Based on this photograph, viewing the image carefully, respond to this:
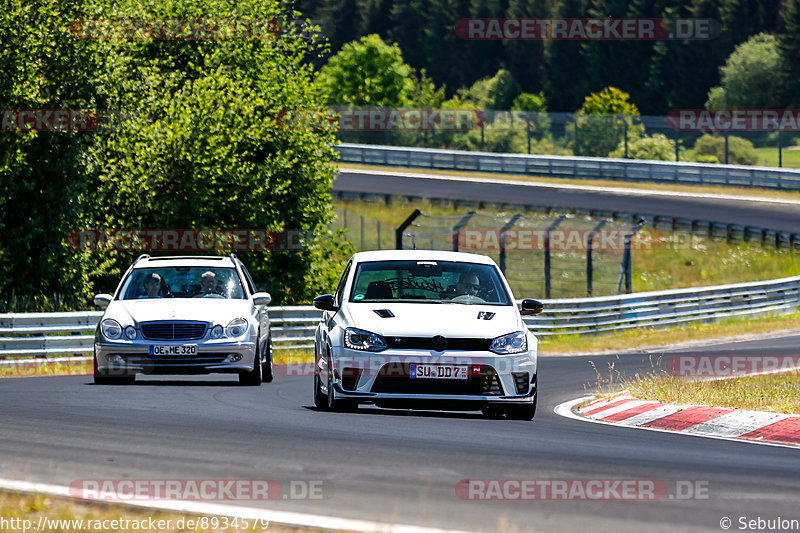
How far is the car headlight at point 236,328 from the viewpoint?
14.8 meters

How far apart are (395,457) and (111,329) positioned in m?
6.65

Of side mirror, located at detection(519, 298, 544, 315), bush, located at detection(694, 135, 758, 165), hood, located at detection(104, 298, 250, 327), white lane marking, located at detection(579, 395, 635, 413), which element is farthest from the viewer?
bush, located at detection(694, 135, 758, 165)

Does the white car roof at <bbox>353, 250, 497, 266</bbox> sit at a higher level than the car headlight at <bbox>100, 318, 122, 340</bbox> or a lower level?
higher

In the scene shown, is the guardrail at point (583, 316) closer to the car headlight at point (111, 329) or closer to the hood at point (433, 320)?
the car headlight at point (111, 329)

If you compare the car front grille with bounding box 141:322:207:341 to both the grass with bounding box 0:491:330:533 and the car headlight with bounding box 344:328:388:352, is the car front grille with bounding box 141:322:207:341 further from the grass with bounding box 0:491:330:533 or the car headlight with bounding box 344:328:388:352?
the grass with bounding box 0:491:330:533

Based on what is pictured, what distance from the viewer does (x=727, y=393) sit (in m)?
14.4

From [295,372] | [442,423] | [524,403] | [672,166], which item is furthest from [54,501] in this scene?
[672,166]

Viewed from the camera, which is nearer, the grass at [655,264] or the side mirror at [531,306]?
the side mirror at [531,306]

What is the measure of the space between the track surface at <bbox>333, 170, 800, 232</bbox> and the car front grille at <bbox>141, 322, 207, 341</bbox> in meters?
34.4

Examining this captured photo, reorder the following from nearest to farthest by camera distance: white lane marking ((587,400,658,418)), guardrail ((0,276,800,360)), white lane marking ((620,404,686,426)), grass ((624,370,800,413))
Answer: white lane marking ((620,404,686,426)) < grass ((624,370,800,413)) < white lane marking ((587,400,658,418)) < guardrail ((0,276,800,360))

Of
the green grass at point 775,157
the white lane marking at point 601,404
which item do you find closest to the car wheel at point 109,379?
the white lane marking at point 601,404

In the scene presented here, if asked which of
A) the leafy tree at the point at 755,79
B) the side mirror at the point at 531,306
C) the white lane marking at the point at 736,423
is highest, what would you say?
the leafy tree at the point at 755,79

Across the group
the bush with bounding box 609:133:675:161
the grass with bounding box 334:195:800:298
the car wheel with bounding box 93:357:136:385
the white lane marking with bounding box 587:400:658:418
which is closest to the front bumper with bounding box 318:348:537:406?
the white lane marking with bounding box 587:400:658:418

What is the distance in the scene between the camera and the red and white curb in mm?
Result: 11477
